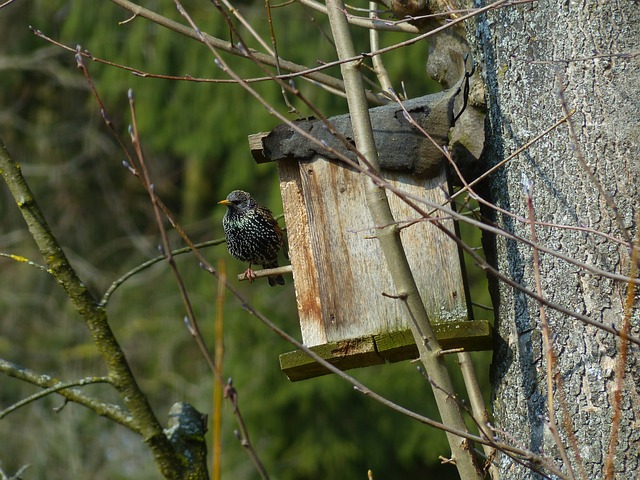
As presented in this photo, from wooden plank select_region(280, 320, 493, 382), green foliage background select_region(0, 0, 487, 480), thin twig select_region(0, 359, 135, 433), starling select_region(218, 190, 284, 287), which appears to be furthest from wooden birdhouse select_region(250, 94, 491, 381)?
green foliage background select_region(0, 0, 487, 480)

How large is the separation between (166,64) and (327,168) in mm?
6018

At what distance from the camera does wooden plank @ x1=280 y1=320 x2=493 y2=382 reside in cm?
302

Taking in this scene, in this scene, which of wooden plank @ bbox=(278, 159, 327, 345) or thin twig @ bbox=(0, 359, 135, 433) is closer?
thin twig @ bbox=(0, 359, 135, 433)

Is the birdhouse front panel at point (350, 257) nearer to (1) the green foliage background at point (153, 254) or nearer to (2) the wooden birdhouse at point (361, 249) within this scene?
(2) the wooden birdhouse at point (361, 249)

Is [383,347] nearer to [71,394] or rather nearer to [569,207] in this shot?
[569,207]

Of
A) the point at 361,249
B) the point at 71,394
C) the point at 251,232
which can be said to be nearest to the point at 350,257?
the point at 361,249

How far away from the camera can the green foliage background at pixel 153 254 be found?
8.54 meters

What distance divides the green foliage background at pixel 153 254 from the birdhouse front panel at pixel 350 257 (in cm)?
456

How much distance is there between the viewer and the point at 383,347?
3.15m

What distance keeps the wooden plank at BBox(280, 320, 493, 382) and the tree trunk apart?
9 centimetres

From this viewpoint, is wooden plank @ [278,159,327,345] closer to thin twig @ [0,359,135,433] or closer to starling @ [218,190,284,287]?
thin twig @ [0,359,135,433]

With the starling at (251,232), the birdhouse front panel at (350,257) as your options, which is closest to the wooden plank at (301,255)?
the birdhouse front panel at (350,257)

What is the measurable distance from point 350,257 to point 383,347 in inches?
14.3

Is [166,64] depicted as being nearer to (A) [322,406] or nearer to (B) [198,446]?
(A) [322,406]
